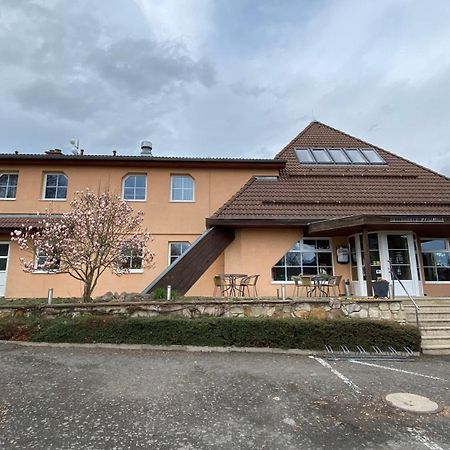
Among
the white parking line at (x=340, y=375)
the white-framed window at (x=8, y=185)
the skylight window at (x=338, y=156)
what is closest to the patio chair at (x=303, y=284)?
the white parking line at (x=340, y=375)

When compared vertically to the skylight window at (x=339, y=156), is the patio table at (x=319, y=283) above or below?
below

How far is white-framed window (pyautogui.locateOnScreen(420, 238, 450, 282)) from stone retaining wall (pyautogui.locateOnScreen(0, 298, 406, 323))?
464 centimetres

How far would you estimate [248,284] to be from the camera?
37.1 ft

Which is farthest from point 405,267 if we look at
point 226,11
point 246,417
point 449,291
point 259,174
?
point 226,11

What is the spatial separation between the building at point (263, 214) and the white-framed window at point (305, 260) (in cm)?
4

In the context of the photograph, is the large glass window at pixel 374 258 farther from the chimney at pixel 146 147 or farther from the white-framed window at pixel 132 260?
the chimney at pixel 146 147

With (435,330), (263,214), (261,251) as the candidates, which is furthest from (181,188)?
(435,330)

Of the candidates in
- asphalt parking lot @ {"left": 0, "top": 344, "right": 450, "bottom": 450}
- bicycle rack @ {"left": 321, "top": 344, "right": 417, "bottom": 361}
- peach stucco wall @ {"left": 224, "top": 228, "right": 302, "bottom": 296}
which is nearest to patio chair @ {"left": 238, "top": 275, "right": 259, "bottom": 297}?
peach stucco wall @ {"left": 224, "top": 228, "right": 302, "bottom": 296}

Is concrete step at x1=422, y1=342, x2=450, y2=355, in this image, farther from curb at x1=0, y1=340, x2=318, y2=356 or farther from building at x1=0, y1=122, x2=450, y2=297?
curb at x1=0, y1=340, x2=318, y2=356

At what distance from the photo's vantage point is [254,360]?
6863 mm

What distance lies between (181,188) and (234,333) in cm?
851

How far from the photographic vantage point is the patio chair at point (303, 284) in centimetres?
1061

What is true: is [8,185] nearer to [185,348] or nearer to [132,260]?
[132,260]

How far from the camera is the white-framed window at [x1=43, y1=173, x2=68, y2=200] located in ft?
47.4
